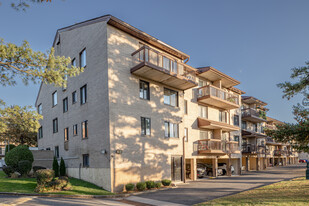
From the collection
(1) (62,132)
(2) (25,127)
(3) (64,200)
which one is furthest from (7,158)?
(2) (25,127)

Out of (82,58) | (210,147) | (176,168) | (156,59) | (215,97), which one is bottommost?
(176,168)

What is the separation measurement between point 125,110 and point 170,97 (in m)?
5.41

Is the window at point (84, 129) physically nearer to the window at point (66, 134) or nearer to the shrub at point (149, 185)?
the window at point (66, 134)

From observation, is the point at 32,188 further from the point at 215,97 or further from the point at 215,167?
the point at 215,97

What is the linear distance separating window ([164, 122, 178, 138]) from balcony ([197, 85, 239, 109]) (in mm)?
5530

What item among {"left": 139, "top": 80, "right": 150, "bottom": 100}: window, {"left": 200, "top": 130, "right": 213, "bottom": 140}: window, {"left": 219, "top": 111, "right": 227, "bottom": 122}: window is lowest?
{"left": 200, "top": 130, "right": 213, "bottom": 140}: window

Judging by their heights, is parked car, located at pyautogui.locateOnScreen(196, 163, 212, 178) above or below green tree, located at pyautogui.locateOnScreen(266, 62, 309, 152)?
below

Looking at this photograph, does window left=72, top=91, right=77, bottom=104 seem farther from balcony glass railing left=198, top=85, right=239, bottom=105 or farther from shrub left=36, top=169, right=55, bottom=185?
balcony glass railing left=198, top=85, right=239, bottom=105

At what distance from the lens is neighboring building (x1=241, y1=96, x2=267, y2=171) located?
36.5m

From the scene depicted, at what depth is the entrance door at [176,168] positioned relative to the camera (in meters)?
19.9

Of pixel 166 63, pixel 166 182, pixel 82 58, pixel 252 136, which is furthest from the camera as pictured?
pixel 252 136

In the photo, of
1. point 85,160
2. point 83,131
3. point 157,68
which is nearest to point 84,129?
point 83,131

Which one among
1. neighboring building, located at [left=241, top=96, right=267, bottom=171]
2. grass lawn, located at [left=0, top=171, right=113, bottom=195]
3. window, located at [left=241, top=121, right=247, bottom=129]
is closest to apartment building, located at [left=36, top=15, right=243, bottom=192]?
grass lawn, located at [left=0, top=171, right=113, bottom=195]

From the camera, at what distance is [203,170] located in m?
24.4
